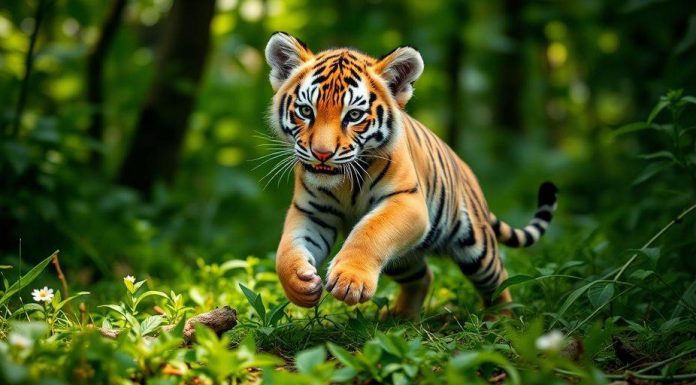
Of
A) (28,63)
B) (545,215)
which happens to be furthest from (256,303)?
(28,63)

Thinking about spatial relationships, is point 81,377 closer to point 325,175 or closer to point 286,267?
point 286,267

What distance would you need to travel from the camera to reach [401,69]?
14.0ft

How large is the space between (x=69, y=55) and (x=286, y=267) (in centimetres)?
385

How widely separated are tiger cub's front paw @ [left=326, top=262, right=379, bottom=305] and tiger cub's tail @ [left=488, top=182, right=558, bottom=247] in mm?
1801

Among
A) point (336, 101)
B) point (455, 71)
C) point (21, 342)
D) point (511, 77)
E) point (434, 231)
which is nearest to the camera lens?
point (21, 342)

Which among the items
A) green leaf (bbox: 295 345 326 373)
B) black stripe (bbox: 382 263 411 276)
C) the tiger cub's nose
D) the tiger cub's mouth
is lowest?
black stripe (bbox: 382 263 411 276)

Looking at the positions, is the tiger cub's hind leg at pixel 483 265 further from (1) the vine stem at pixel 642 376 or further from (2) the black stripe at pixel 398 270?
(1) the vine stem at pixel 642 376

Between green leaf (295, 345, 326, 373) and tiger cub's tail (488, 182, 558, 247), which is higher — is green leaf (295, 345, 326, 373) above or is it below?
above

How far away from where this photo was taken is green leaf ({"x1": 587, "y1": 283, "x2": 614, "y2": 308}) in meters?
3.69

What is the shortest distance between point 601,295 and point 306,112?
1671mm

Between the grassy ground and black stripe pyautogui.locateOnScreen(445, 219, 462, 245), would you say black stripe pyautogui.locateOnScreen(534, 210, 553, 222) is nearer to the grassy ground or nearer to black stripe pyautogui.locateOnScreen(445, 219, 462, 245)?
the grassy ground

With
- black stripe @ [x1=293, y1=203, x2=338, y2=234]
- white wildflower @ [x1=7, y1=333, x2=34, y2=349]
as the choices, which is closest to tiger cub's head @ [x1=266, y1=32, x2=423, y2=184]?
black stripe @ [x1=293, y1=203, x2=338, y2=234]

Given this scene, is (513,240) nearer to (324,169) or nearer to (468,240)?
(468,240)

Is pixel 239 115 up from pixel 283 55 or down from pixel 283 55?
down
